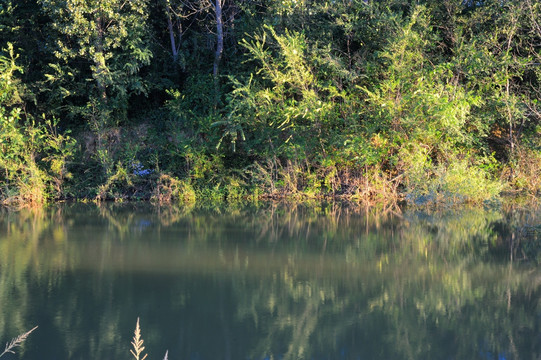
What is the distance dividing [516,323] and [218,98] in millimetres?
15227

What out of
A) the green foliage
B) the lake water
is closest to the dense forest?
the green foliage

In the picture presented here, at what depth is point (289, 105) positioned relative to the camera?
18625mm

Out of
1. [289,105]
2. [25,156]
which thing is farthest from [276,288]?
[25,156]

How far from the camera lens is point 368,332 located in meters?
6.39

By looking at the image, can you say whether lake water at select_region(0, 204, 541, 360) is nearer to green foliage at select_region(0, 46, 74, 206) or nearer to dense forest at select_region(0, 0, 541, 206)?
green foliage at select_region(0, 46, 74, 206)

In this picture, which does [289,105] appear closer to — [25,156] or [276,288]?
[25,156]

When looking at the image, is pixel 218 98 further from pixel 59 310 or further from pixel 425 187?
pixel 59 310

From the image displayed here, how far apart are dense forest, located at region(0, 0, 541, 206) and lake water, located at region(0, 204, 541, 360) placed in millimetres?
4323

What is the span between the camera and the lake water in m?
6.09

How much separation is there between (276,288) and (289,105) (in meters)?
10.9

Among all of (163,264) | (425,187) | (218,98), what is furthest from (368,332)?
(218,98)

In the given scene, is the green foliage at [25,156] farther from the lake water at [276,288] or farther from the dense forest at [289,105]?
the lake water at [276,288]

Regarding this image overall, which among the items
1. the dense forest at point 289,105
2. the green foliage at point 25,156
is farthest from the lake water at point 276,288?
the dense forest at point 289,105

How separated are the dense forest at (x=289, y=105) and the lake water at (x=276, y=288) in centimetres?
432
